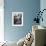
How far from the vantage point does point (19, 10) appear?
5.36 metres

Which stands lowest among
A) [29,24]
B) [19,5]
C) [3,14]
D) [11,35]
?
[11,35]

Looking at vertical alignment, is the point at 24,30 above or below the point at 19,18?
below

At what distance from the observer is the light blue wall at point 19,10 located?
5336mm

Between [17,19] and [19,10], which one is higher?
[19,10]

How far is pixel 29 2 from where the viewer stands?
5355mm

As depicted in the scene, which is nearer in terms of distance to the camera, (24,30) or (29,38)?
(29,38)

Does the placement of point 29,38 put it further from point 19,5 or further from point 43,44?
point 19,5

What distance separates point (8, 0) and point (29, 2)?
0.85 m

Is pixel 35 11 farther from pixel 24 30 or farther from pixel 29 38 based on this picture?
pixel 29 38

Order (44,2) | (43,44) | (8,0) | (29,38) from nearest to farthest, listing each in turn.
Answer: (43,44), (29,38), (44,2), (8,0)

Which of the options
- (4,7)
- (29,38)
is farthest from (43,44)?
(4,7)

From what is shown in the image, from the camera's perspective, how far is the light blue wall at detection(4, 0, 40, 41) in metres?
5.34

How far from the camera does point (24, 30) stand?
5379 mm

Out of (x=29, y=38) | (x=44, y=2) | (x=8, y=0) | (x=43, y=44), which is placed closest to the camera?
(x=43, y=44)
